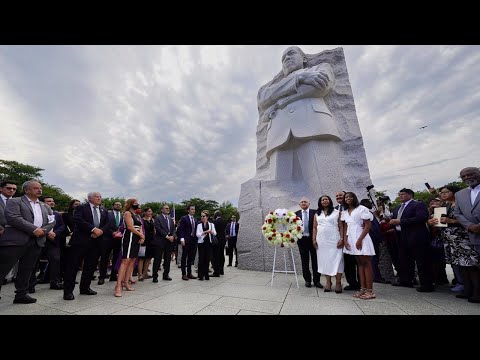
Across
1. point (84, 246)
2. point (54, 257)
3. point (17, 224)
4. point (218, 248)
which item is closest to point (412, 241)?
point (218, 248)

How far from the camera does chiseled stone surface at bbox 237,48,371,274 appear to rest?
7.14 metres

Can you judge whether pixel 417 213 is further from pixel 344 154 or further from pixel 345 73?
pixel 345 73

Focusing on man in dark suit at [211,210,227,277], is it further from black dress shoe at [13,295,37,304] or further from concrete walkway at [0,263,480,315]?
black dress shoe at [13,295,37,304]

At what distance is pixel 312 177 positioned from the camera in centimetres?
747

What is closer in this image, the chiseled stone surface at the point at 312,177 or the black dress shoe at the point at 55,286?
the black dress shoe at the point at 55,286

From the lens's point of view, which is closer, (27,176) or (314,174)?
(314,174)

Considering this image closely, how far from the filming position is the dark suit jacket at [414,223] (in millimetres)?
4336

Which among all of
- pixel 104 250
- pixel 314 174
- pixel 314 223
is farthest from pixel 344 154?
pixel 104 250

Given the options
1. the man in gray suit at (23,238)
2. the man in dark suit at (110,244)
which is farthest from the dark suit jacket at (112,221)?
the man in gray suit at (23,238)

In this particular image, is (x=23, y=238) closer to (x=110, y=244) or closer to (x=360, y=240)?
(x=110, y=244)

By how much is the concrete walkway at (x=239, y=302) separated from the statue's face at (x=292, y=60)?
7.74m

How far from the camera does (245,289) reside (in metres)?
4.47

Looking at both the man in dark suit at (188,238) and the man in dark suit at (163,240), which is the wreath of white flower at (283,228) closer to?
the man in dark suit at (188,238)
